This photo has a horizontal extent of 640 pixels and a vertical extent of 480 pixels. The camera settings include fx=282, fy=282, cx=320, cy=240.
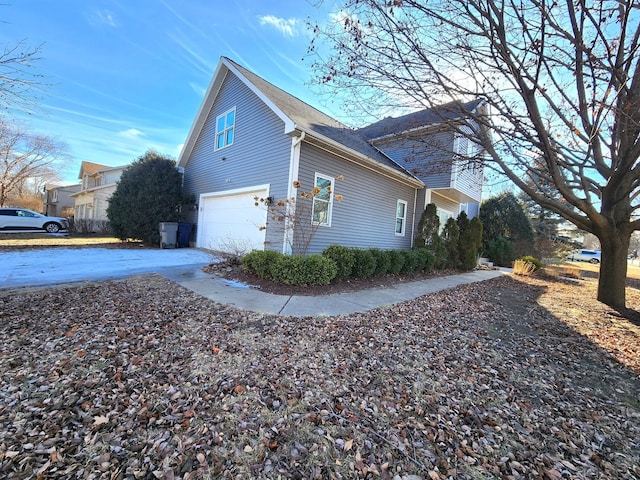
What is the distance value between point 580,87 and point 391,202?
6112mm

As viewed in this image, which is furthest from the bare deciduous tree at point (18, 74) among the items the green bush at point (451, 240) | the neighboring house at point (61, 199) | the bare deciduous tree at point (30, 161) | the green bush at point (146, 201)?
the neighboring house at point (61, 199)

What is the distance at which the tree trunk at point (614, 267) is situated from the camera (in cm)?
610

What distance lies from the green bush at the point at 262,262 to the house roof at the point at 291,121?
128 inches

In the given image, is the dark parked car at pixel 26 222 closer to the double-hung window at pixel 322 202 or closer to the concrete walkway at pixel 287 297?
the concrete walkway at pixel 287 297

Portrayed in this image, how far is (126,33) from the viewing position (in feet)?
24.3

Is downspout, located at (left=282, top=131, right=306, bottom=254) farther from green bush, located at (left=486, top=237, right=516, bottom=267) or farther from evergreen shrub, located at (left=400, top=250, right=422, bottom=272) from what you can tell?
green bush, located at (left=486, top=237, right=516, bottom=267)

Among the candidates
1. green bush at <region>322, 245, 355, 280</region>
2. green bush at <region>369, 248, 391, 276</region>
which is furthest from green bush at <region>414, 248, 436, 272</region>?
green bush at <region>322, 245, 355, 280</region>

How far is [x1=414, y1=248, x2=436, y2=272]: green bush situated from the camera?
29.8 feet

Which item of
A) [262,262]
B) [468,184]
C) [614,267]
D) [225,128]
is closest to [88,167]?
[225,128]

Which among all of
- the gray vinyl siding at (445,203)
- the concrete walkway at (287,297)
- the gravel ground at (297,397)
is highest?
the gray vinyl siding at (445,203)

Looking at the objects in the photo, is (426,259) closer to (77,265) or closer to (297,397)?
(297,397)

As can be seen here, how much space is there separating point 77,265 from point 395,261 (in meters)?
7.86

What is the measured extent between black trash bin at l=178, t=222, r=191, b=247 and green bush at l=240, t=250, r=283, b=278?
5806 mm

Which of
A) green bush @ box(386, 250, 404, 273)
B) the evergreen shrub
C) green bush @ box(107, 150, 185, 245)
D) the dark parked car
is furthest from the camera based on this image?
the dark parked car
